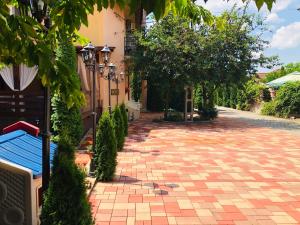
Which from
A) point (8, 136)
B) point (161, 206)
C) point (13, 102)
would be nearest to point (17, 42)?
point (8, 136)

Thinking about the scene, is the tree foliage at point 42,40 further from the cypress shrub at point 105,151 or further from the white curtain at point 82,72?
the white curtain at point 82,72

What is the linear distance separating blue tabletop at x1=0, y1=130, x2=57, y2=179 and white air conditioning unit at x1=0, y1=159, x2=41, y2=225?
672 mm

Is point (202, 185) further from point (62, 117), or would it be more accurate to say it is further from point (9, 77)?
point (9, 77)

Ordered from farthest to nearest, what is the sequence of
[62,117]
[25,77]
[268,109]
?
[268,109], [25,77], [62,117]

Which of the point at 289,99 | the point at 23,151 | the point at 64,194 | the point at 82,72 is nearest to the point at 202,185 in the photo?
the point at 23,151

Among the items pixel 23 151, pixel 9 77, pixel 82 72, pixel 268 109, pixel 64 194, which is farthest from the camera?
pixel 268 109

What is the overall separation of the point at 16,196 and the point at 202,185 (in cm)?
467

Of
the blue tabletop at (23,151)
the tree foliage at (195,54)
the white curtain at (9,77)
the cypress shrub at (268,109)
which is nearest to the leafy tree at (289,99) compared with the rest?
the cypress shrub at (268,109)

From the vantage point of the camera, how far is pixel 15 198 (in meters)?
3.22

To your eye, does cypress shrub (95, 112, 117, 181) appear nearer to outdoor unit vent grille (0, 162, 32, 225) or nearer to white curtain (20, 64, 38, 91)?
outdoor unit vent grille (0, 162, 32, 225)

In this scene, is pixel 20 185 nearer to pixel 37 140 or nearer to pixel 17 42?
pixel 17 42

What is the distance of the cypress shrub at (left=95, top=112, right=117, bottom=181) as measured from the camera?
741 centimetres

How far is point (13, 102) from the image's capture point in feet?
39.7

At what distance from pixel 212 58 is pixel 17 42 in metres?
17.1
